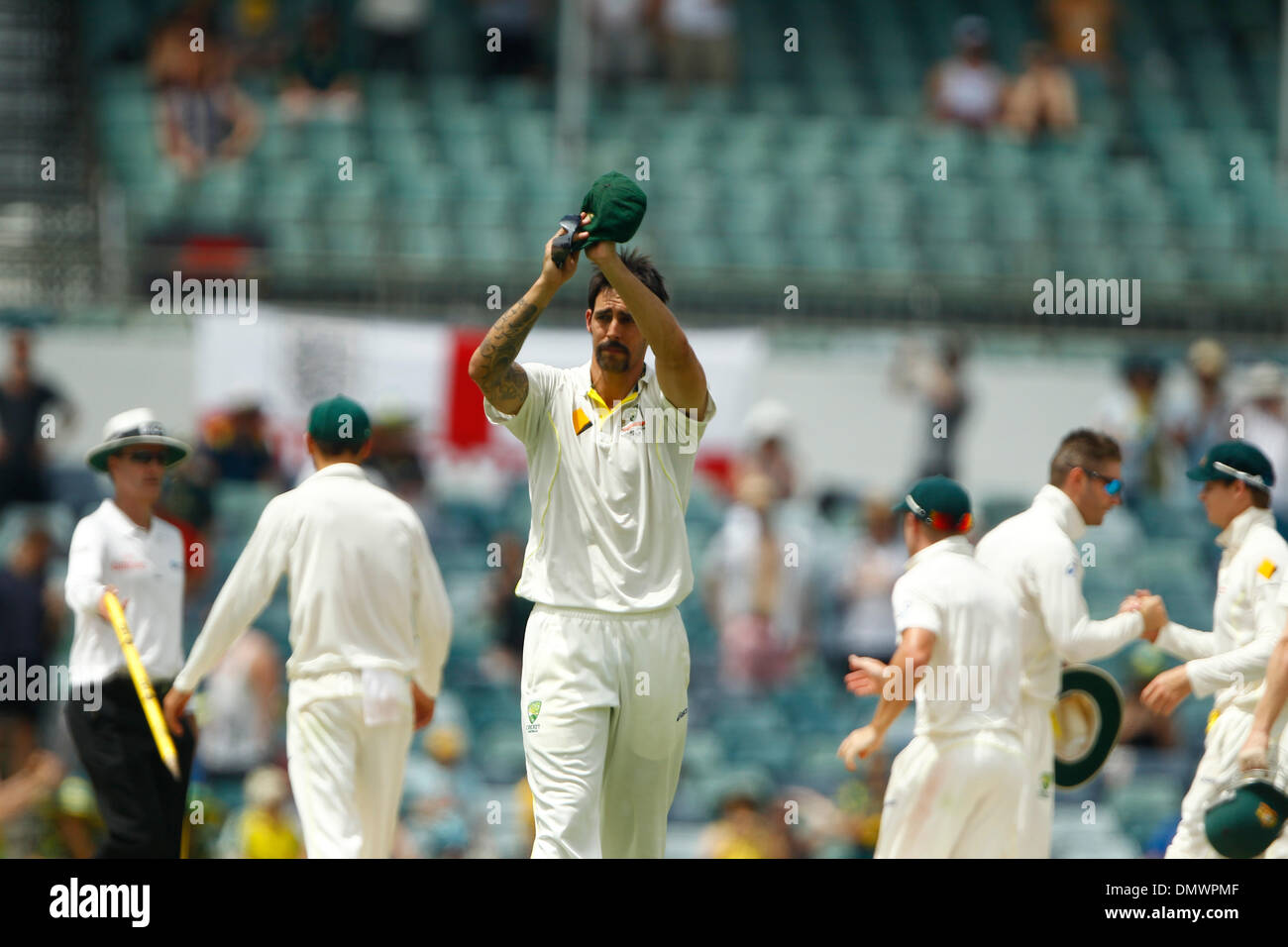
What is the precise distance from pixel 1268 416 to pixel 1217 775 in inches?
279

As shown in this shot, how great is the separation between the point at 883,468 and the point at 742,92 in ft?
17.9

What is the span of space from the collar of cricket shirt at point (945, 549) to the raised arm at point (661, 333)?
1.49m

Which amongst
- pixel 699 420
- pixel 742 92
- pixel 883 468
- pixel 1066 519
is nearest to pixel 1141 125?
pixel 742 92

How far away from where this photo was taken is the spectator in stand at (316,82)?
57.7ft

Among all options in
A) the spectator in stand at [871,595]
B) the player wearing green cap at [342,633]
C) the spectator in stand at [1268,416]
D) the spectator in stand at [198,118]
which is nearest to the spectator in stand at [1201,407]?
the spectator in stand at [1268,416]

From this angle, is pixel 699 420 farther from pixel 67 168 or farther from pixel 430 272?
pixel 67 168

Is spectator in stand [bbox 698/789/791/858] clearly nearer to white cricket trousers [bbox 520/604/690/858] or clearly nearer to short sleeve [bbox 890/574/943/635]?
short sleeve [bbox 890/574/943/635]

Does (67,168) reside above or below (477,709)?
above

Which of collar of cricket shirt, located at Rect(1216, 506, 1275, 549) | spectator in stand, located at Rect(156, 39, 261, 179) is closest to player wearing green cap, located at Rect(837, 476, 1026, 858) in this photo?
collar of cricket shirt, located at Rect(1216, 506, 1275, 549)

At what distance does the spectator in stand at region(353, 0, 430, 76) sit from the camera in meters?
18.5

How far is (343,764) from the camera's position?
7.89 metres

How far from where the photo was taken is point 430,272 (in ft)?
49.4
